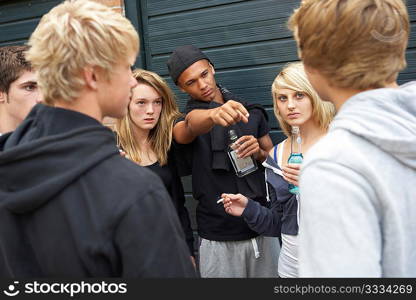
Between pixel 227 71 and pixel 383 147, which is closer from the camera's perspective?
pixel 383 147

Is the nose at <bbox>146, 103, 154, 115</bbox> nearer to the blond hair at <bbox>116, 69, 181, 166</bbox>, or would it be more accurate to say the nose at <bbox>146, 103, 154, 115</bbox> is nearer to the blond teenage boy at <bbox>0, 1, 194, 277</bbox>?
the blond hair at <bbox>116, 69, 181, 166</bbox>

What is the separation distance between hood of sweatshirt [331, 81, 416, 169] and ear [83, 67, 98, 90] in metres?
0.66

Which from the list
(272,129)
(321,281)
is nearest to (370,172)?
(321,281)

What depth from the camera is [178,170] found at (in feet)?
9.19

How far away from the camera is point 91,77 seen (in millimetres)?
1156

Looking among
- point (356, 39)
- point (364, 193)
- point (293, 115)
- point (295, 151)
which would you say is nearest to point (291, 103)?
point (293, 115)

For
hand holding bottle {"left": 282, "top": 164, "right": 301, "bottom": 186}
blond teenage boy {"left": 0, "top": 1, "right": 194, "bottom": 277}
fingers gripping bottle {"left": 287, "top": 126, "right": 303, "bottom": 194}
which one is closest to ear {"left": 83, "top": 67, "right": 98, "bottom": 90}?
blond teenage boy {"left": 0, "top": 1, "right": 194, "bottom": 277}

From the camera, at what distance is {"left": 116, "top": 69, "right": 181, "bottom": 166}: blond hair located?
2.71 m

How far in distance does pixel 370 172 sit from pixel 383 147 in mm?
83


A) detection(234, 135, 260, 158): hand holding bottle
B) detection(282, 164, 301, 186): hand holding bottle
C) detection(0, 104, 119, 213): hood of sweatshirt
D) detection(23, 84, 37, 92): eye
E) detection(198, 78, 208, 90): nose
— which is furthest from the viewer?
detection(198, 78, 208, 90): nose

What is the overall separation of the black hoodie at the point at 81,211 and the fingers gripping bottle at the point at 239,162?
1.37 m

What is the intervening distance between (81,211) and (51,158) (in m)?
0.16

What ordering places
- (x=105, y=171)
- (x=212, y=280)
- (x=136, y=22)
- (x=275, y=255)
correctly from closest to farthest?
1. (x=105, y=171)
2. (x=212, y=280)
3. (x=275, y=255)
4. (x=136, y=22)

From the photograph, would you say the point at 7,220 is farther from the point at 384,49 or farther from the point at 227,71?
the point at 227,71
